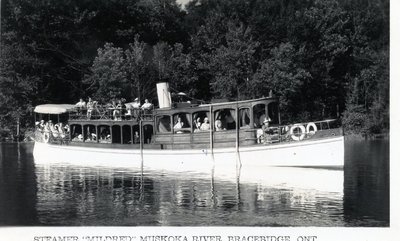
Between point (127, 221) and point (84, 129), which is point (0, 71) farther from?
point (127, 221)

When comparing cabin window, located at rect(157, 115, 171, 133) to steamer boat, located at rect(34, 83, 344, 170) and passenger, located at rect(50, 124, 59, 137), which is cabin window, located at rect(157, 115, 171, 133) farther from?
passenger, located at rect(50, 124, 59, 137)

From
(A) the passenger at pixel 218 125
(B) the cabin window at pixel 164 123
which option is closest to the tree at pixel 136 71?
(B) the cabin window at pixel 164 123

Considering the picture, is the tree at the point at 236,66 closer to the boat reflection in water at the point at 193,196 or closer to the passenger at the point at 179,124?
the passenger at the point at 179,124

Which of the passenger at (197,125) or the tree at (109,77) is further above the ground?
the tree at (109,77)

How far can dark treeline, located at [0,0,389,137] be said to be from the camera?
171ft

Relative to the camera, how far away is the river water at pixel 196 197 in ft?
58.3

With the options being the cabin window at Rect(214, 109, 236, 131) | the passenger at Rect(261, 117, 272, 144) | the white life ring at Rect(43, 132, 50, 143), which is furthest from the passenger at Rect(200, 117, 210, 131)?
the white life ring at Rect(43, 132, 50, 143)

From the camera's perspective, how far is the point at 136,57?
2093 inches

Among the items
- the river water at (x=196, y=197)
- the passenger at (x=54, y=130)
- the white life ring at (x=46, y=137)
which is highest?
the passenger at (x=54, y=130)

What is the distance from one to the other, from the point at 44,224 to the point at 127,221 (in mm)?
2339

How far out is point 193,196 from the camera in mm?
21594

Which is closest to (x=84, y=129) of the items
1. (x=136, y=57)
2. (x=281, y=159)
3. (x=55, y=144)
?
(x=55, y=144)

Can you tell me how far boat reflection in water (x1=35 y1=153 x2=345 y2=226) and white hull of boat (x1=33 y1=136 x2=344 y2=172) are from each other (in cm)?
39

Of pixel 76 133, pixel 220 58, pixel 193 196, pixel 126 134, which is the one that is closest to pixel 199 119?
pixel 126 134
